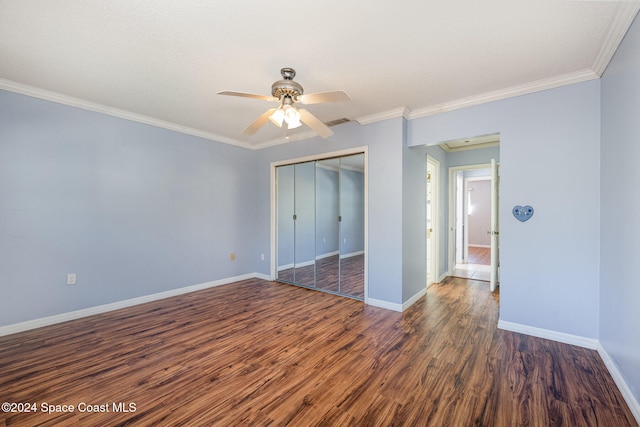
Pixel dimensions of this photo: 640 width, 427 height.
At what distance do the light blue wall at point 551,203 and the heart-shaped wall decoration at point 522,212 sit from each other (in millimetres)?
43

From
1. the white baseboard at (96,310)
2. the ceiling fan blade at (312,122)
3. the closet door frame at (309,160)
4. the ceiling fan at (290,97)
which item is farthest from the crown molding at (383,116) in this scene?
the white baseboard at (96,310)

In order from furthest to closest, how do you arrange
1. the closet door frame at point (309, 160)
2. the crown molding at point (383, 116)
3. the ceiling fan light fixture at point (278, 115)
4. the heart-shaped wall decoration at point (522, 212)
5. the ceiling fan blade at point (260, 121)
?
the closet door frame at point (309, 160), the crown molding at point (383, 116), the heart-shaped wall decoration at point (522, 212), the ceiling fan blade at point (260, 121), the ceiling fan light fixture at point (278, 115)

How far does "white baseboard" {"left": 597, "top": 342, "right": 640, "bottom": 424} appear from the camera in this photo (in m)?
1.59

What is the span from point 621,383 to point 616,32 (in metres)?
2.41

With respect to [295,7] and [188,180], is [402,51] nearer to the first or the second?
[295,7]

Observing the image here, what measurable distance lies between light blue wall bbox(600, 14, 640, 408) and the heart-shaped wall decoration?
490 mm

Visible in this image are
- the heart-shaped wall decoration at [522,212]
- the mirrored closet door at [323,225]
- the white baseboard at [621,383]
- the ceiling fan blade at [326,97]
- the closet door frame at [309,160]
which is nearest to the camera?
the white baseboard at [621,383]

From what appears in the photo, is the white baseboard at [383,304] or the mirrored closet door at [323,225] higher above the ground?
the mirrored closet door at [323,225]

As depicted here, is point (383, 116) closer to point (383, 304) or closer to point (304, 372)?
point (383, 304)

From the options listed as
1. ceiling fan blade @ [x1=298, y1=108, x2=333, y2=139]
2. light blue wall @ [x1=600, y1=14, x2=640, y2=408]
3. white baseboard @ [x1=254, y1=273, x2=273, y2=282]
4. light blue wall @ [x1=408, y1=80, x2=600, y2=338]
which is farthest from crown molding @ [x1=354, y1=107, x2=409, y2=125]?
white baseboard @ [x1=254, y1=273, x2=273, y2=282]

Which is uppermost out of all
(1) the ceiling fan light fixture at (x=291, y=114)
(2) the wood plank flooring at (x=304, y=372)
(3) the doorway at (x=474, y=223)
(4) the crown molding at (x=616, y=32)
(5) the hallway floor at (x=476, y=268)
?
(4) the crown molding at (x=616, y=32)

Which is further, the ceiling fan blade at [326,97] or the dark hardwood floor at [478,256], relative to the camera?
the dark hardwood floor at [478,256]

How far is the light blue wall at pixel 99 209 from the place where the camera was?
271 cm

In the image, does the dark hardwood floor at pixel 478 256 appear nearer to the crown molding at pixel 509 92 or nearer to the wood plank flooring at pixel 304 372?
the wood plank flooring at pixel 304 372
